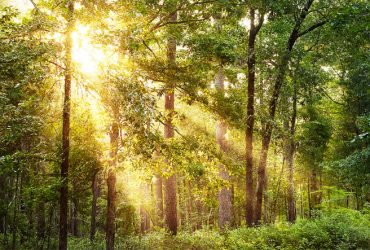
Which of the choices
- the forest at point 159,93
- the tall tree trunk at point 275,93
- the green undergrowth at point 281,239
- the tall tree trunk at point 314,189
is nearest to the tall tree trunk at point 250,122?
the forest at point 159,93

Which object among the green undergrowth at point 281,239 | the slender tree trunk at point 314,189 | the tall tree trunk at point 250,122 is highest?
the tall tree trunk at point 250,122

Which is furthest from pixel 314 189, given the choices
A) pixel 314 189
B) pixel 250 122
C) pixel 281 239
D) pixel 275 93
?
pixel 281 239

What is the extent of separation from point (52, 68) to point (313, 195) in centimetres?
2699

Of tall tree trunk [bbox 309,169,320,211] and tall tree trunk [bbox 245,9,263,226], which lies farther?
tall tree trunk [bbox 309,169,320,211]

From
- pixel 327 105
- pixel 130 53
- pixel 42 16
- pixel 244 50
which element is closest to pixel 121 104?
pixel 130 53

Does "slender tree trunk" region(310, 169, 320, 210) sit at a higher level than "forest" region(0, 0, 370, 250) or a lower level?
lower

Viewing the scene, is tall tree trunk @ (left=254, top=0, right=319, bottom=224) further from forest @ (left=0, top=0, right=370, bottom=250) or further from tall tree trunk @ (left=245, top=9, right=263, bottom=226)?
tall tree trunk @ (left=245, top=9, right=263, bottom=226)

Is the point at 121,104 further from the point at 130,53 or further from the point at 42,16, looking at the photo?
the point at 42,16

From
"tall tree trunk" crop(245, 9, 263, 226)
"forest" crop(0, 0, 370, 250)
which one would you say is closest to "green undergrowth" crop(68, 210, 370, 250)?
"forest" crop(0, 0, 370, 250)

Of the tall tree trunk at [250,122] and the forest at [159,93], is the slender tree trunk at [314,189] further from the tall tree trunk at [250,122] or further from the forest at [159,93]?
the tall tree trunk at [250,122]

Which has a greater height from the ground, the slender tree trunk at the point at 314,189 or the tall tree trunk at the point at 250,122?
the tall tree trunk at the point at 250,122

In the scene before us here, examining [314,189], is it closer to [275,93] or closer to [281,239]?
[275,93]

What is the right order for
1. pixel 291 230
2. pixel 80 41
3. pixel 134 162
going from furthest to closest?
pixel 291 230 < pixel 80 41 < pixel 134 162

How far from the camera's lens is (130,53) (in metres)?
7.10
